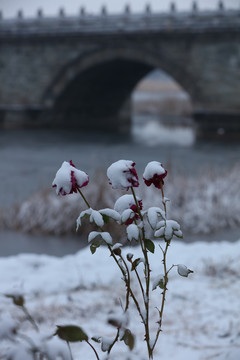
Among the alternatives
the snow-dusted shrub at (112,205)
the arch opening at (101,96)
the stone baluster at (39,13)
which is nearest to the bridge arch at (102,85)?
the arch opening at (101,96)

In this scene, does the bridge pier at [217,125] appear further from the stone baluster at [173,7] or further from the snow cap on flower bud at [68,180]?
the snow cap on flower bud at [68,180]

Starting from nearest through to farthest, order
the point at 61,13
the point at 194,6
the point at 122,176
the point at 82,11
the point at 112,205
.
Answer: the point at 122,176 < the point at 112,205 < the point at 194,6 < the point at 82,11 < the point at 61,13

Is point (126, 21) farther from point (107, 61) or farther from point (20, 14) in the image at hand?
point (20, 14)

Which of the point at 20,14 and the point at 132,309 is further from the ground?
the point at 20,14

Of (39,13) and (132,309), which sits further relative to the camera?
(39,13)

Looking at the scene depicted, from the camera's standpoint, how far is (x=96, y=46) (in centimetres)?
→ 2108

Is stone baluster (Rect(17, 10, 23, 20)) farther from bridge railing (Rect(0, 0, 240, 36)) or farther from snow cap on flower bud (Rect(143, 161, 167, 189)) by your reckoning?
snow cap on flower bud (Rect(143, 161, 167, 189))

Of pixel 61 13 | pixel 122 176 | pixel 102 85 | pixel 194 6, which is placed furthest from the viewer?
pixel 102 85

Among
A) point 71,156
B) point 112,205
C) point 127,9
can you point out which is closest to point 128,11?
point 127,9

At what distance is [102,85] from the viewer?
1014 inches

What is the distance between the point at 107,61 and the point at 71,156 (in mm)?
7951

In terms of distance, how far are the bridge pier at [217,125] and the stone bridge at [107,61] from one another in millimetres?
36

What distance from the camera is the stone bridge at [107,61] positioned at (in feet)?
63.2

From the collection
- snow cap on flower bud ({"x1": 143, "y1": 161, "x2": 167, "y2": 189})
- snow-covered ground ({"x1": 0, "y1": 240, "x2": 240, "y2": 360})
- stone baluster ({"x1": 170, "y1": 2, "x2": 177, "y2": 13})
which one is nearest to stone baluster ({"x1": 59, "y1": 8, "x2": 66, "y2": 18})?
stone baluster ({"x1": 170, "y1": 2, "x2": 177, "y2": 13})
